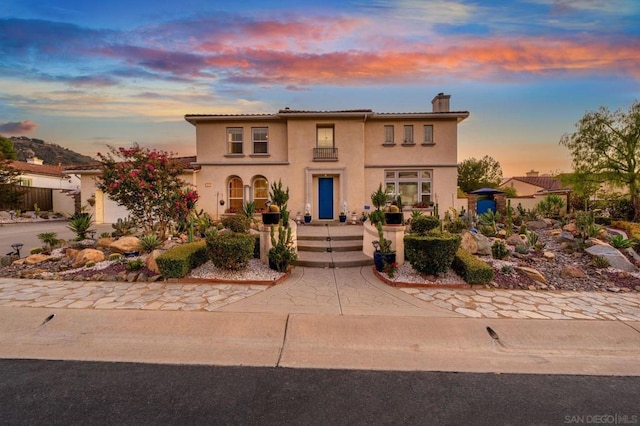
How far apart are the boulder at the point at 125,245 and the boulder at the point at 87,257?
412 millimetres

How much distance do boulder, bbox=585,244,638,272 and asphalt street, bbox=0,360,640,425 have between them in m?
5.95

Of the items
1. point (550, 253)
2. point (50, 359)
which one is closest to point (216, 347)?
point (50, 359)

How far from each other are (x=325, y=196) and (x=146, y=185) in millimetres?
8579

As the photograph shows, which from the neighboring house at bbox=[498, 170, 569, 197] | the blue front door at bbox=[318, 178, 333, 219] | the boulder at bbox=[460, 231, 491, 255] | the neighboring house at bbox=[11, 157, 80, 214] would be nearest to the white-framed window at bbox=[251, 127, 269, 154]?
the blue front door at bbox=[318, 178, 333, 219]

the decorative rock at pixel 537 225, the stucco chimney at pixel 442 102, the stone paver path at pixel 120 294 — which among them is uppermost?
the stucco chimney at pixel 442 102

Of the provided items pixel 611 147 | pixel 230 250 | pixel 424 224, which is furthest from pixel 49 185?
pixel 611 147

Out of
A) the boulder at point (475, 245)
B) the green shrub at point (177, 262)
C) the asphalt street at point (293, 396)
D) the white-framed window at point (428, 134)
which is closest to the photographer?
the asphalt street at point (293, 396)

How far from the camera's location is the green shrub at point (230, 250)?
6250 mm

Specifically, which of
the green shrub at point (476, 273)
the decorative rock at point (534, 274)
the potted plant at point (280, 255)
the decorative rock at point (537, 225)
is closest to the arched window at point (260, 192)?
the potted plant at point (280, 255)

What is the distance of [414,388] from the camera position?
292 cm

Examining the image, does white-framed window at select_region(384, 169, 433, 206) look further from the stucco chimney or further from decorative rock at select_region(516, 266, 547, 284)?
decorative rock at select_region(516, 266, 547, 284)

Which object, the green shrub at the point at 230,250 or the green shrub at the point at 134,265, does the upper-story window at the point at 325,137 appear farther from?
the green shrub at the point at 134,265

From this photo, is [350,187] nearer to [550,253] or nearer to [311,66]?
[311,66]

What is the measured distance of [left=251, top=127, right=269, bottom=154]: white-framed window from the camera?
49.4 ft
